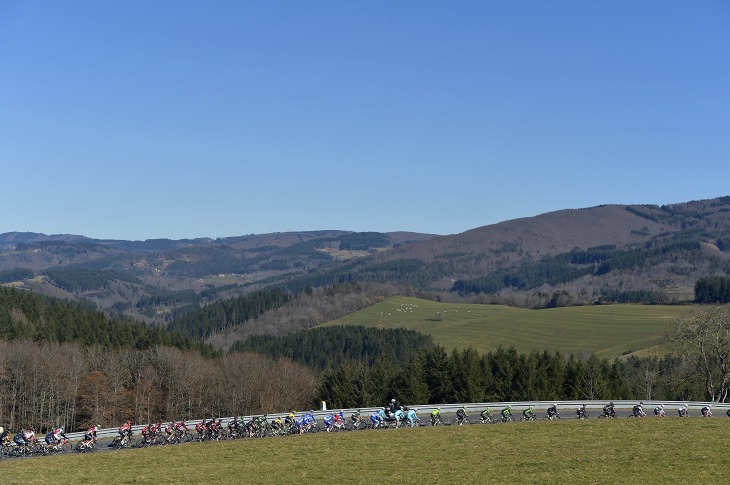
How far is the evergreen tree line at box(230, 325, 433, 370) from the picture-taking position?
178 m

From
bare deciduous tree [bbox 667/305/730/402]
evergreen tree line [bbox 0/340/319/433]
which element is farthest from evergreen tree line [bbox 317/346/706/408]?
evergreen tree line [bbox 0/340/319/433]

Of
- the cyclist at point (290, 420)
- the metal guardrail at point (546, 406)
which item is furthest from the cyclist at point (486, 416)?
the cyclist at point (290, 420)

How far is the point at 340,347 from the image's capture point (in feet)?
614

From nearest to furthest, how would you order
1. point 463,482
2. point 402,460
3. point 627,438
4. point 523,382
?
point 463,482
point 402,460
point 627,438
point 523,382

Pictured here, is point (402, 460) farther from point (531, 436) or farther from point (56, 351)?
point (56, 351)

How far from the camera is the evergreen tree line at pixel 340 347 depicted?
17812 cm

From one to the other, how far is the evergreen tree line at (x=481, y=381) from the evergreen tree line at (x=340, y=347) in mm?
65619

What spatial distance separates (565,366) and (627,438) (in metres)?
41.9

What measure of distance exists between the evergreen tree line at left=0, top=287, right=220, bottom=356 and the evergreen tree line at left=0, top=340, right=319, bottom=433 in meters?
5.50

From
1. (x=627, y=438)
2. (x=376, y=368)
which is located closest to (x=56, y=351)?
(x=376, y=368)

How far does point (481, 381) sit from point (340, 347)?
291ft

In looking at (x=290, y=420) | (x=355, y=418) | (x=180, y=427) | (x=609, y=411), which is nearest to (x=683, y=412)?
(x=609, y=411)

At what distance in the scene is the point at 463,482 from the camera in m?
48.9

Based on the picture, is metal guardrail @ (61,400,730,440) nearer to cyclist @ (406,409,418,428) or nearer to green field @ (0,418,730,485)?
cyclist @ (406,409,418,428)
